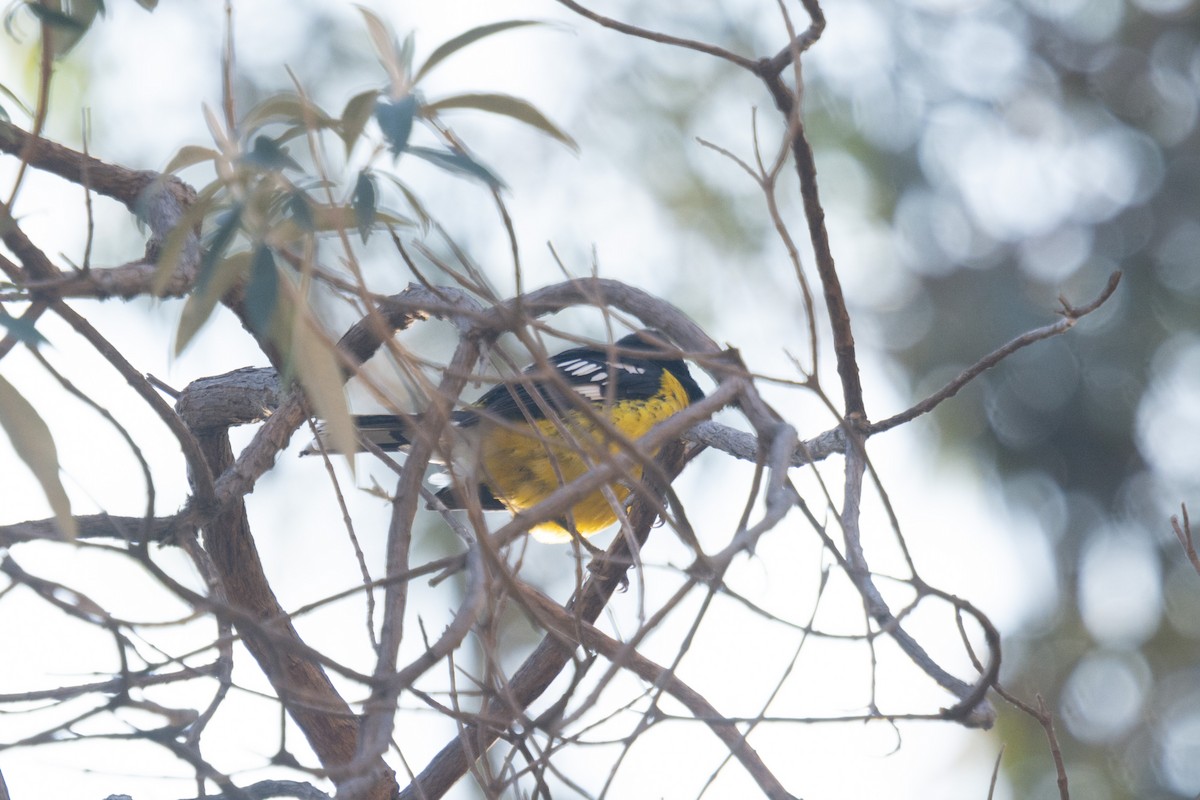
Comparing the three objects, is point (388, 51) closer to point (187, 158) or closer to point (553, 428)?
point (187, 158)

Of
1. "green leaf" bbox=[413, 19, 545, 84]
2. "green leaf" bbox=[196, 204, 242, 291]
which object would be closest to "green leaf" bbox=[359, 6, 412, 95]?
"green leaf" bbox=[413, 19, 545, 84]

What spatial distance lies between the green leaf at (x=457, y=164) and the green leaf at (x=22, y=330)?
17.2 inches

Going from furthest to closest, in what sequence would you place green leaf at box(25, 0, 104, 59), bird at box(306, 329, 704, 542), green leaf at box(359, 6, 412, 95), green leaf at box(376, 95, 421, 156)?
1. bird at box(306, 329, 704, 542)
2. green leaf at box(25, 0, 104, 59)
3. green leaf at box(359, 6, 412, 95)
4. green leaf at box(376, 95, 421, 156)

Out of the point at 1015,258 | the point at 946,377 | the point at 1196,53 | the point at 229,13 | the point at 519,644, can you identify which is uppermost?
the point at 1196,53

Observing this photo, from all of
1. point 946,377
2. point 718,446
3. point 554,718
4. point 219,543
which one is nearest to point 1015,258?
point 946,377

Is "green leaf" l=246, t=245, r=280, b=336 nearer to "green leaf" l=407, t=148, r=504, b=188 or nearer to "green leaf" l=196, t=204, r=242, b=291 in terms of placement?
"green leaf" l=196, t=204, r=242, b=291

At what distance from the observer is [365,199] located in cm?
123

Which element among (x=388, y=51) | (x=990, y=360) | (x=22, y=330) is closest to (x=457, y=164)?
(x=388, y=51)

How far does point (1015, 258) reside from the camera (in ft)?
19.6

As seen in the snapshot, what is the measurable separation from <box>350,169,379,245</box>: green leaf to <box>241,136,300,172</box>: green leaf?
85 millimetres

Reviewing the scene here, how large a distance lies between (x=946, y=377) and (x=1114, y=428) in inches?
31.6

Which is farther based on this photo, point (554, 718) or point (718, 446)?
point (718, 446)

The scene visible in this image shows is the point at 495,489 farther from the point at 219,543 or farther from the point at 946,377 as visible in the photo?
the point at 946,377

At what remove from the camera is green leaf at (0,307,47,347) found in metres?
1.18
